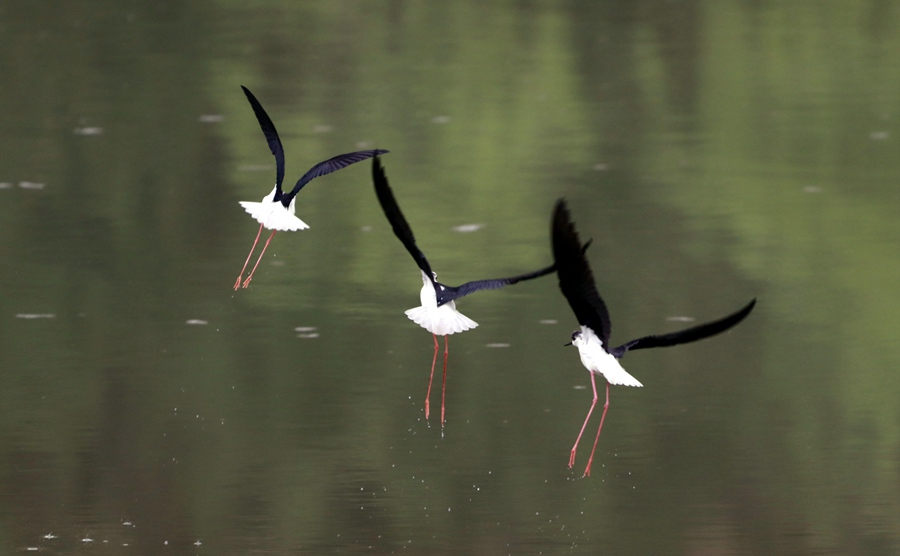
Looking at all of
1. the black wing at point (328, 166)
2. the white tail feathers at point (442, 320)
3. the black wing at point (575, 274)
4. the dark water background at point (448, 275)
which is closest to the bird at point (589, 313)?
the black wing at point (575, 274)

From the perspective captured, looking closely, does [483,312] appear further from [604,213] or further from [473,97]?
[473,97]

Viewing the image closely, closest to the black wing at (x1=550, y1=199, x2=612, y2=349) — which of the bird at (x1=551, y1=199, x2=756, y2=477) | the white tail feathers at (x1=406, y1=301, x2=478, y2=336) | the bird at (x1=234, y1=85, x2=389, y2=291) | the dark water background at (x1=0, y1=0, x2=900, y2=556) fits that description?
the bird at (x1=551, y1=199, x2=756, y2=477)

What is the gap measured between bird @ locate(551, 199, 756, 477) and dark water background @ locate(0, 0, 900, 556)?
2.79 ft

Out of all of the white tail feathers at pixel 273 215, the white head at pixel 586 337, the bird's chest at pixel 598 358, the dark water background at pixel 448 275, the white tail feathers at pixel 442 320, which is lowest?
the dark water background at pixel 448 275

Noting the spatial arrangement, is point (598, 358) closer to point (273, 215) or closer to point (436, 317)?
point (436, 317)

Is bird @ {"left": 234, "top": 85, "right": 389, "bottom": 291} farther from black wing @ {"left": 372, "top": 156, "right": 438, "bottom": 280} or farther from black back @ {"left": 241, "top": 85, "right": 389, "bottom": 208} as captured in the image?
black wing @ {"left": 372, "top": 156, "right": 438, "bottom": 280}

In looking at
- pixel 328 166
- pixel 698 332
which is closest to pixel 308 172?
pixel 328 166

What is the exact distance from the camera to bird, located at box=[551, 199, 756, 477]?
205 centimetres

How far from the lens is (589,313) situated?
226 cm

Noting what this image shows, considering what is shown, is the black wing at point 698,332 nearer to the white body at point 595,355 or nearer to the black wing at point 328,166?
the white body at point 595,355

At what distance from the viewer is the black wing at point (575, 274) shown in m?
2.03

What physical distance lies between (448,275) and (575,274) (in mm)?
1871

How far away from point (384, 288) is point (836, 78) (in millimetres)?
2067

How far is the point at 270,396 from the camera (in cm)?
351
